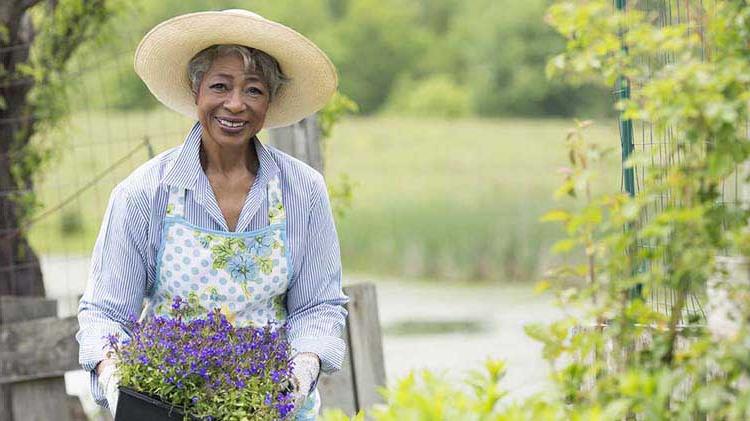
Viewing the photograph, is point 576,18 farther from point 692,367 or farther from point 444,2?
point 444,2

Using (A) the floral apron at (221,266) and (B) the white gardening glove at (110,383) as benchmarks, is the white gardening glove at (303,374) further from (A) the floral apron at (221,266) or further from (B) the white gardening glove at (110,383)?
(B) the white gardening glove at (110,383)

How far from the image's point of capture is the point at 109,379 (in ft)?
9.20

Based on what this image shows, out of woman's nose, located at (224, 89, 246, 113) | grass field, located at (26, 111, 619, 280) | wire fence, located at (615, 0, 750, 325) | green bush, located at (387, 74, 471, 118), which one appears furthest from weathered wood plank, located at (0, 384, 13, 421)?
green bush, located at (387, 74, 471, 118)

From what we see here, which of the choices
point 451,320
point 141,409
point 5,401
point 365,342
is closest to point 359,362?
point 365,342

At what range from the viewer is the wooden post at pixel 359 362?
4172 millimetres

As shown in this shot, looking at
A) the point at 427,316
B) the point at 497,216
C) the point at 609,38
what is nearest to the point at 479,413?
the point at 609,38

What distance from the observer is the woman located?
2.94m

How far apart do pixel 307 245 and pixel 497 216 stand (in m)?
12.0

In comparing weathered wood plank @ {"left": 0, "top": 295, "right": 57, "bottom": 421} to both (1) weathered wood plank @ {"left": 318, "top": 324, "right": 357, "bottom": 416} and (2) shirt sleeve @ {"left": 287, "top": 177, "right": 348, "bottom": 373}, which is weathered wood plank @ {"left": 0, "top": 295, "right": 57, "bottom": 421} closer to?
(1) weathered wood plank @ {"left": 318, "top": 324, "right": 357, "bottom": 416}

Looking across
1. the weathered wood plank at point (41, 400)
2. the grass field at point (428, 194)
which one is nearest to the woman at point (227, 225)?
the weathered wood plank at point (41, 400)

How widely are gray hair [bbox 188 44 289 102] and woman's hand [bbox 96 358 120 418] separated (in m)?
0.67

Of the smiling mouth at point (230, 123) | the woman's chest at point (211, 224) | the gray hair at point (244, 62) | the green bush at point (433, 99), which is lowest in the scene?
the woman's chest at point (211, 224)

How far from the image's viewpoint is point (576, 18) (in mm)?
1957

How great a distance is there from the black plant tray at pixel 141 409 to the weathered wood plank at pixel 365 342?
1.63 meters
